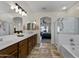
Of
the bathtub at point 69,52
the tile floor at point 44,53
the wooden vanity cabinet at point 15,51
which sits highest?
the wooden vanity cabinet at point 15,51

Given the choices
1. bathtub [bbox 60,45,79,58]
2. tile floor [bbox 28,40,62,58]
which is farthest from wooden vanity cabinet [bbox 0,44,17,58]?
tile floor [bbox 28,40,62,58]

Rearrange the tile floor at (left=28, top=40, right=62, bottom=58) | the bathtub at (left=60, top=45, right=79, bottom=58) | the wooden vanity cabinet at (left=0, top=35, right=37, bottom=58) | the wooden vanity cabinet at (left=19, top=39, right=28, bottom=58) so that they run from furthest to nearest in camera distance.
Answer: the tile floor at (left=28, top=40, right=62, bottom=58)
the wooden vanity cabinet at (left=19, top=39, right=28, bottom=58)
the bathtub at (left=60, top=45, right=79, bottom=58)
the wooden vanity cabinet at (left=0, top=35, right=37, bottom=58)

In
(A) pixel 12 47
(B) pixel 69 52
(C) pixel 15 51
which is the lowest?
(B) pixel 69 52

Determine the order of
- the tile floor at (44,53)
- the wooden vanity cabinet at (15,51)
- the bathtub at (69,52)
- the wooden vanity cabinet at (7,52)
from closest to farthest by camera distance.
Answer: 1. the wooden vanity cabinet at (7,52)
2. the wooden vanity cabinet at (15,51)
3. the bathtub at (69,52)
4. the tile floor at (44,53)

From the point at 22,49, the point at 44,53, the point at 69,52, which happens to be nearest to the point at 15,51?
the point at 22,49

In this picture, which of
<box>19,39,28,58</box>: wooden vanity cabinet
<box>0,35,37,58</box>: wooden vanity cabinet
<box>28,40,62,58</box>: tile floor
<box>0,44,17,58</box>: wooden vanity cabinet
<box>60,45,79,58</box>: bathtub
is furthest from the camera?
<box>28,40,62,58</box>: tile floor

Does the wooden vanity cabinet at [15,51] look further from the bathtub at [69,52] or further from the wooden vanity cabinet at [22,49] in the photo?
the bathtub at [69,52]

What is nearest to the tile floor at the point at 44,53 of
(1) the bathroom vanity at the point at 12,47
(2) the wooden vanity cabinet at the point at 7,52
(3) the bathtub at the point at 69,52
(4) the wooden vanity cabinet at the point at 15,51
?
(3) the bathtub at the point at 69,52

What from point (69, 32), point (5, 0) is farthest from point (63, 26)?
point (5, 0)

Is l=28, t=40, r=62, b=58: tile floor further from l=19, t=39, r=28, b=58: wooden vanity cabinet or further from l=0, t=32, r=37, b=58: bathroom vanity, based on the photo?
l=0, t=32, r=37, b=58: bathroom vanity

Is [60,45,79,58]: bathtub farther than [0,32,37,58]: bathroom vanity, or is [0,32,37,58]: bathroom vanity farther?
[60,45,79,58]: bathtub

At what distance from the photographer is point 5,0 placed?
4.04 m

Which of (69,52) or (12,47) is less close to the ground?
(12,47)

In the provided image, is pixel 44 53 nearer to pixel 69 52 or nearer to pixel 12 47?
pixel 69 52
